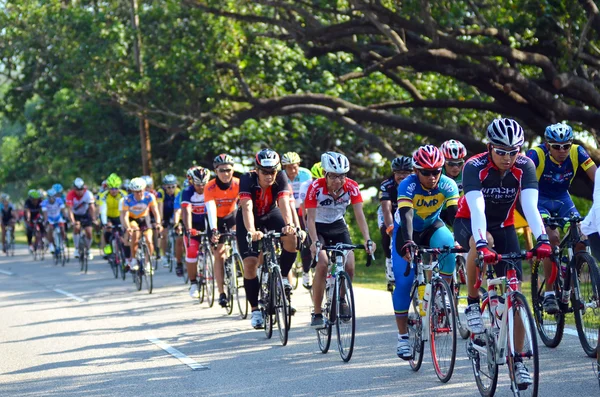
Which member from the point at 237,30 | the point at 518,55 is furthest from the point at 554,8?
the point at 237,30

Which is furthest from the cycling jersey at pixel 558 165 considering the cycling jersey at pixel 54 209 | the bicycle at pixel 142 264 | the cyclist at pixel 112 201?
the cycling jersey at pixel 54 209

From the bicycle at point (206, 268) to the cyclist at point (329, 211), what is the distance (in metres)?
3.78

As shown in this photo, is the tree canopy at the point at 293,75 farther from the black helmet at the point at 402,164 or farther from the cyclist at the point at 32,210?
the black helmet at the point at 402,164

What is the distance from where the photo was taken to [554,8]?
64.4 ft

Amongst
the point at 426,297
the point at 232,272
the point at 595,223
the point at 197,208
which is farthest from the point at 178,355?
the point at 197,208

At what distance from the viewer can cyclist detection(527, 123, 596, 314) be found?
9.45 m

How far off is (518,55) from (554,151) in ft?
34.4

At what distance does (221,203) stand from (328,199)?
3499 millimetres

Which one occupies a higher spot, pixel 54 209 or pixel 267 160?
pixel 267 160

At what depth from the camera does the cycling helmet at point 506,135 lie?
740 centimetres

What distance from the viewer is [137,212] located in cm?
1828

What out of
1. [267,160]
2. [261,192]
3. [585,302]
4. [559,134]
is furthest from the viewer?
[261,192]

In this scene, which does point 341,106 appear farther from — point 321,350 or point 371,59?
point 321,350

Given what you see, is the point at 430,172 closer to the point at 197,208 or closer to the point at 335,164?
the point at 335,164
